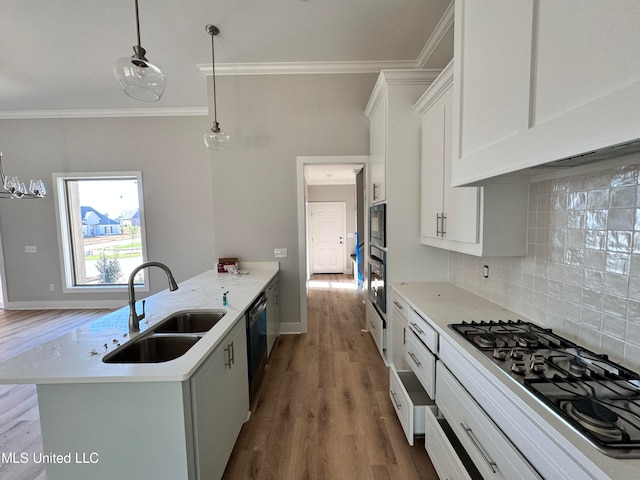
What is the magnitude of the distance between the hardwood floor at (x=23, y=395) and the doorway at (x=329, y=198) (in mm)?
2430

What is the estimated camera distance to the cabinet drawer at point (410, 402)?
1620 mm

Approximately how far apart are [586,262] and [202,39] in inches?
140

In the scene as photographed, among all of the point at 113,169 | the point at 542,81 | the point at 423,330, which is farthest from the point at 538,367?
the point at 113,169

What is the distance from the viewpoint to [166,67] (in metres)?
3.21

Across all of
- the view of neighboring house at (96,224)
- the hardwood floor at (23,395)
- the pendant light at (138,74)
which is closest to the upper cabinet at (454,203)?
the pendant light at (138,74)

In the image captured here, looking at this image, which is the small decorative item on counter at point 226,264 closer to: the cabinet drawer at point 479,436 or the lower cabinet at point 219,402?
the lower cabinet at point 219,402

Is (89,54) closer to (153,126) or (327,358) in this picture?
(153,126)

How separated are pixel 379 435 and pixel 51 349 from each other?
76.7 inches

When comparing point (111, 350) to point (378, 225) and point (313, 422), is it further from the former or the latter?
point (378, 225)

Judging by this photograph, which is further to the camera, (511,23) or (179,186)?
(179,186)

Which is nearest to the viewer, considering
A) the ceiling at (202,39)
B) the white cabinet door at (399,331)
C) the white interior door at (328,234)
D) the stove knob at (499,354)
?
the stove knob at (499,354)

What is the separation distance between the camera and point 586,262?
1250mm

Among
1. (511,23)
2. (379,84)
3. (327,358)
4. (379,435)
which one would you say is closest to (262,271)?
(327,358)

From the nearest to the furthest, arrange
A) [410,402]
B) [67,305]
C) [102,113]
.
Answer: [410,402] < [102,113] < [67,305]
